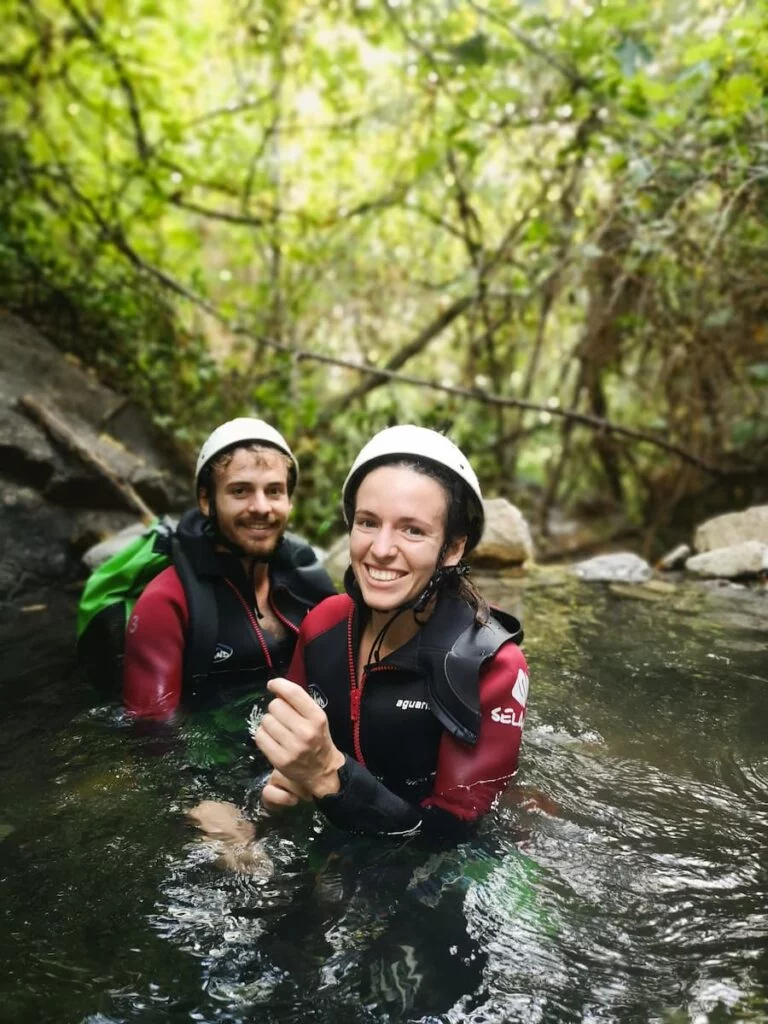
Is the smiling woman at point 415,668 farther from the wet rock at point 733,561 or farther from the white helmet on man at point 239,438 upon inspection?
the wet rock at point 733,561

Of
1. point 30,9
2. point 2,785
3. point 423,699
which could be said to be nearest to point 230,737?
point 2,785

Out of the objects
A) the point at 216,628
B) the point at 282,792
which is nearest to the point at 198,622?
the point at 216,628

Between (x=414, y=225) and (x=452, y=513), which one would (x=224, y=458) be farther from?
(x=414, y=225)

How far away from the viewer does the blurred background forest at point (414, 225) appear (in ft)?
23.2

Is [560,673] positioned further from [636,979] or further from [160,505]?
[160,505]

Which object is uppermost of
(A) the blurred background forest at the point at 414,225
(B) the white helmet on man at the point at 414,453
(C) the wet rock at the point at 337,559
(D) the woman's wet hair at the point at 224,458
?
(A) the blurred background forest at the point at 414,225

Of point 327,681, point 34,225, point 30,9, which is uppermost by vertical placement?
point 30,9

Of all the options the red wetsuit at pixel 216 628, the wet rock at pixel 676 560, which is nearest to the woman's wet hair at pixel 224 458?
the red wetsuit at pixel 216 628

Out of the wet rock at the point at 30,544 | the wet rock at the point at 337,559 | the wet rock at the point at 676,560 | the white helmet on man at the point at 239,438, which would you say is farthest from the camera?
the wet rock at the point at 676,560

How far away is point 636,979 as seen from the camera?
6.91 ft

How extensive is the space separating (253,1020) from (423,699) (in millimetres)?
1099

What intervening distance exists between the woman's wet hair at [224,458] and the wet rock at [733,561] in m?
4.58

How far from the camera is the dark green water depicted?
203 cm

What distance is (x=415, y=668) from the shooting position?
2721 millimetres
